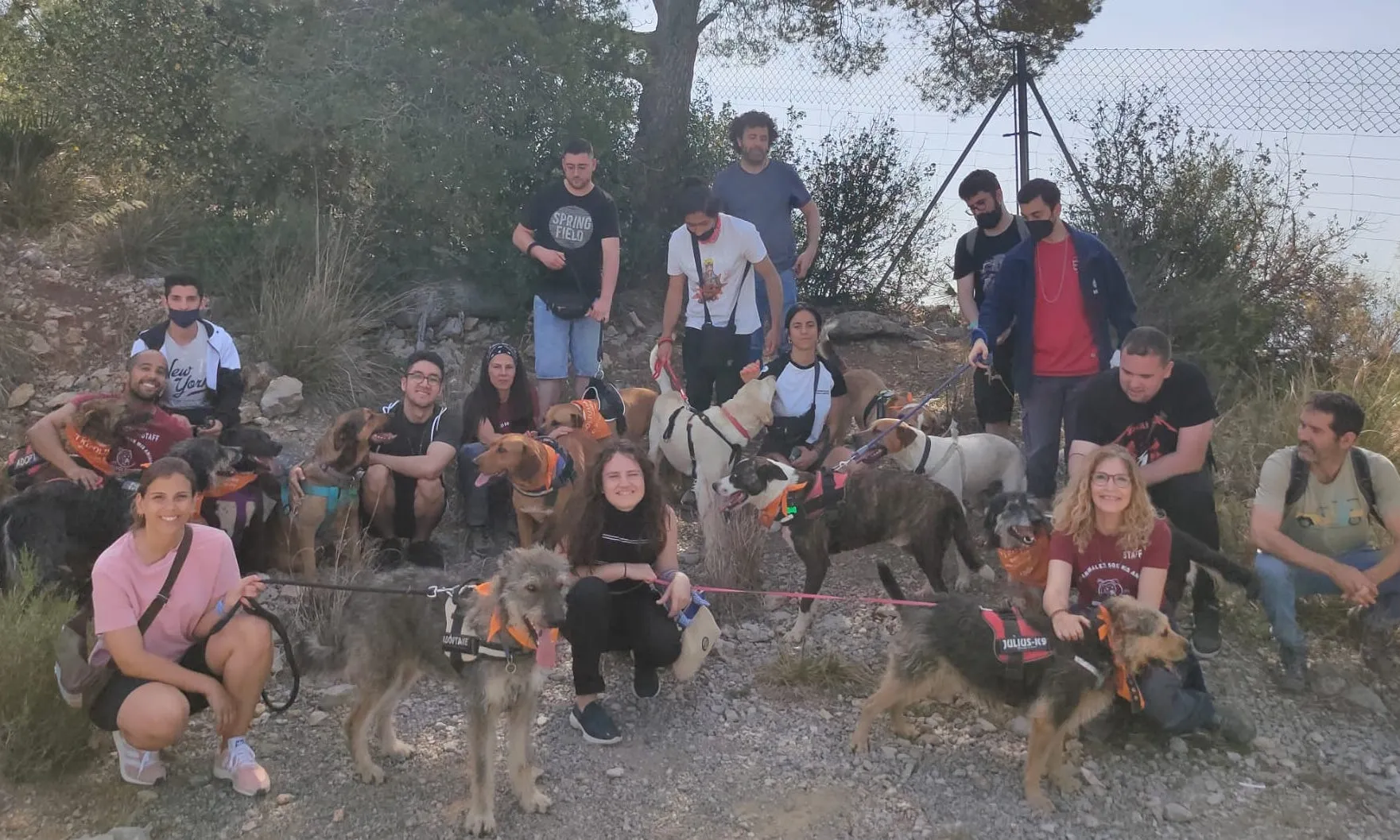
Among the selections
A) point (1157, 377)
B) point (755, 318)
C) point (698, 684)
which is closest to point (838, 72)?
point (755, 318)

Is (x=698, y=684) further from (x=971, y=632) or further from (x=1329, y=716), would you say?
(x=1329, y=716)

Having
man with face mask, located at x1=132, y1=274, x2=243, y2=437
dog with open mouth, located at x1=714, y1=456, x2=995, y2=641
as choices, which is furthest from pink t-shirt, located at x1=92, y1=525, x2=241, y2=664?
dog with open mouth, located at x1=714, y1=456, x2=995, y2=641

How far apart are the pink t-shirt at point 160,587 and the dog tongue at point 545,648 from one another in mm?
1155

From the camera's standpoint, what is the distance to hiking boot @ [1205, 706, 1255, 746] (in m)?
4.00

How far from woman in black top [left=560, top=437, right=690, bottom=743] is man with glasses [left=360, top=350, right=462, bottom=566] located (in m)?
1.43

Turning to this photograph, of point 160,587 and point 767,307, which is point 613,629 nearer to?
point 160,587

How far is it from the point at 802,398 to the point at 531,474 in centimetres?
165

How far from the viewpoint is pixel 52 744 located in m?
3.63

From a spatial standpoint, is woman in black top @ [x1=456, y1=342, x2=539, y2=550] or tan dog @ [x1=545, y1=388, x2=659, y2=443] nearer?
woman in black top @ [x1=456, y1=342, x2=539, y2=550]

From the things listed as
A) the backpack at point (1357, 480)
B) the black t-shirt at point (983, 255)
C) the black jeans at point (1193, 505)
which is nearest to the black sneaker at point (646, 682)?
the black jeans at point (1193, 505)

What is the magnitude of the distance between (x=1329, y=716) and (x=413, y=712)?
12.3 feet

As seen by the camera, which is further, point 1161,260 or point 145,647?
point 1161,260

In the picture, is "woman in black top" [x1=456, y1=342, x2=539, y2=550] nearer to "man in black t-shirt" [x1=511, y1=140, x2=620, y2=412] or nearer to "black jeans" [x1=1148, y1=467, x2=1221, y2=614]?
"man in black t-shirt" [x1=511, y1=140, x2=620, y2=412]

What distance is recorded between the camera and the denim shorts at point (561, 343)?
642 centimetres
